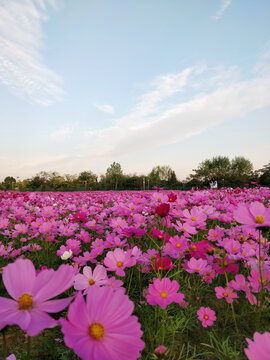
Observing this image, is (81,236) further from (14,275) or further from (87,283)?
(14,275)

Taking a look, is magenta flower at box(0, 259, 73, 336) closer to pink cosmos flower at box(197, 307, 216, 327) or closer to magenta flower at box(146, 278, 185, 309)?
magenta flower at box(146, 278, 185, 309)

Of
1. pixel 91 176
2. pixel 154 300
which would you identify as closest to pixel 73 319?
pixel 154 300

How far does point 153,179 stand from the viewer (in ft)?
169

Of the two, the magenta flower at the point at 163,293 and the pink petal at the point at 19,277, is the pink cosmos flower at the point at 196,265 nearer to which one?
the magenta flower at the point at 163,293

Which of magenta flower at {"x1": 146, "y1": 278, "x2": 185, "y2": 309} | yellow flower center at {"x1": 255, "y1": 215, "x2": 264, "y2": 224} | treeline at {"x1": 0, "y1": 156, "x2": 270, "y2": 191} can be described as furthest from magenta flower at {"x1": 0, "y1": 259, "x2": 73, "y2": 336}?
treeline at {"x1": 0, "y1": 156, "x2": 270, "y2": 191}

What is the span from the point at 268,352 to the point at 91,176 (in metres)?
56.9

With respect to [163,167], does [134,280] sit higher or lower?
lower

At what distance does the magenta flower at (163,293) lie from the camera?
2.47ft

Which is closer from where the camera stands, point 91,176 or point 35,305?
point 35,305

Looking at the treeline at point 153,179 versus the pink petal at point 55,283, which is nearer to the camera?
the pink petal at point 55,283

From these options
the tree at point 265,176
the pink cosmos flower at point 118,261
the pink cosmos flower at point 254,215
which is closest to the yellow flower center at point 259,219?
the pink cosmos flower at point 254,215

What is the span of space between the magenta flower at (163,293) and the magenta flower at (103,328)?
0.42 meters

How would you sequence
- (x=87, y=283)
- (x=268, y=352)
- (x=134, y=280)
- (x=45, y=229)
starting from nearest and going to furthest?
(x=268, y=352)
(x=87, y=283)
(x=134, y=280)
(x=45, y=229)

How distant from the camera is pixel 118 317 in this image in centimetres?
39
